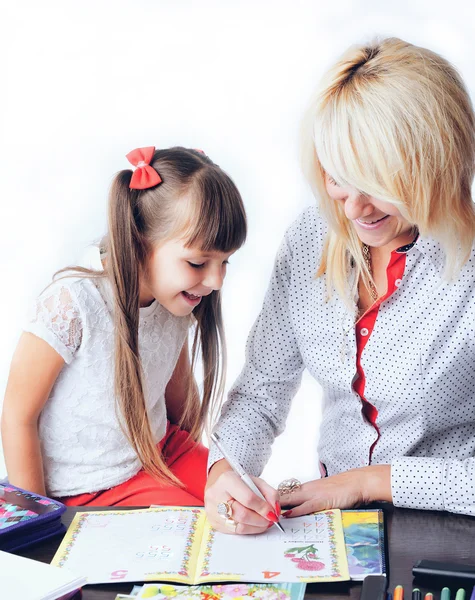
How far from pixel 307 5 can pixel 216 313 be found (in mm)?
1260

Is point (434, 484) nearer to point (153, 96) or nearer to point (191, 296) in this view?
point (191, 296)

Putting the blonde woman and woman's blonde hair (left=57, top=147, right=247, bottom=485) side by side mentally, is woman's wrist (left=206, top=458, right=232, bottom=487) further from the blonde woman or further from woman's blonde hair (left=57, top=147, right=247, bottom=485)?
woman's blonde hair (left=57, top=147, right=247, bottom=485)

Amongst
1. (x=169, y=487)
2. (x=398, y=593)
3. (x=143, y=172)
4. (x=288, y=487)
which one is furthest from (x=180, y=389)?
(x=398, y=593)

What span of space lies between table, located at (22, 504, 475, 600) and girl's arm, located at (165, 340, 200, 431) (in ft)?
2.36

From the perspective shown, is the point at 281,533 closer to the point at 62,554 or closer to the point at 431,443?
the point at 62,554

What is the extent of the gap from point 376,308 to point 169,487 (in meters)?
0.58

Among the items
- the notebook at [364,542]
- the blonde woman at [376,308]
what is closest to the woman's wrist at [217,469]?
the blonde woman at [376,308]

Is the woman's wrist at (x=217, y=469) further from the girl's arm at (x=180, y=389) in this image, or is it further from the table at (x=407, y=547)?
the girl's arm at (x=180, y=389)

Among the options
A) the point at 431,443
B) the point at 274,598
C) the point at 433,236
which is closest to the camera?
the point at 274,598

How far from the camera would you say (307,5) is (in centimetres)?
261

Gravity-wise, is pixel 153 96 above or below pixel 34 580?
above

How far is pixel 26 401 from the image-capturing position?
1618 mm

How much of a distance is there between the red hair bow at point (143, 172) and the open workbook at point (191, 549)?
2.22 feet

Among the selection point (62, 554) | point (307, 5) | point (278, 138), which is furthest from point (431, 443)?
point (307, 5)
